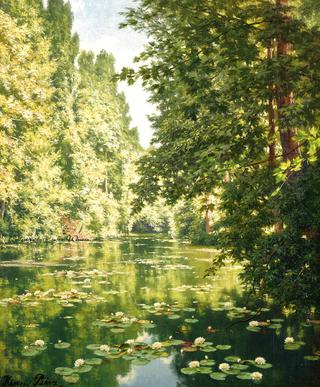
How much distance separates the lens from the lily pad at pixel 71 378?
18.3 ft

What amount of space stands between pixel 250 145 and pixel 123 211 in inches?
1448

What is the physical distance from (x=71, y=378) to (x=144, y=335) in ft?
7.63

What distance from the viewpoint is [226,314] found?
948 cm

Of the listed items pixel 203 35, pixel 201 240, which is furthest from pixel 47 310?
pixel 201 240

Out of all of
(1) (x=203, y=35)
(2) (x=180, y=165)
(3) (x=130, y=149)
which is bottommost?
(2) (x=180, y=165)

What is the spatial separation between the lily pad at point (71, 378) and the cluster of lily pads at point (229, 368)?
1383 millimetres

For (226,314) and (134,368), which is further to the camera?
(226,314)

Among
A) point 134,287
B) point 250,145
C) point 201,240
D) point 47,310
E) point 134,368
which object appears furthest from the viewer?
point 201,240

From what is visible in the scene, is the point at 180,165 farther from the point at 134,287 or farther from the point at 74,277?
the point at 74,277

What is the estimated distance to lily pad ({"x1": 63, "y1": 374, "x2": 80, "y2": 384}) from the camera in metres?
5.58

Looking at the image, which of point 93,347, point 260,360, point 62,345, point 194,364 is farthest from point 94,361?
point 260,360
